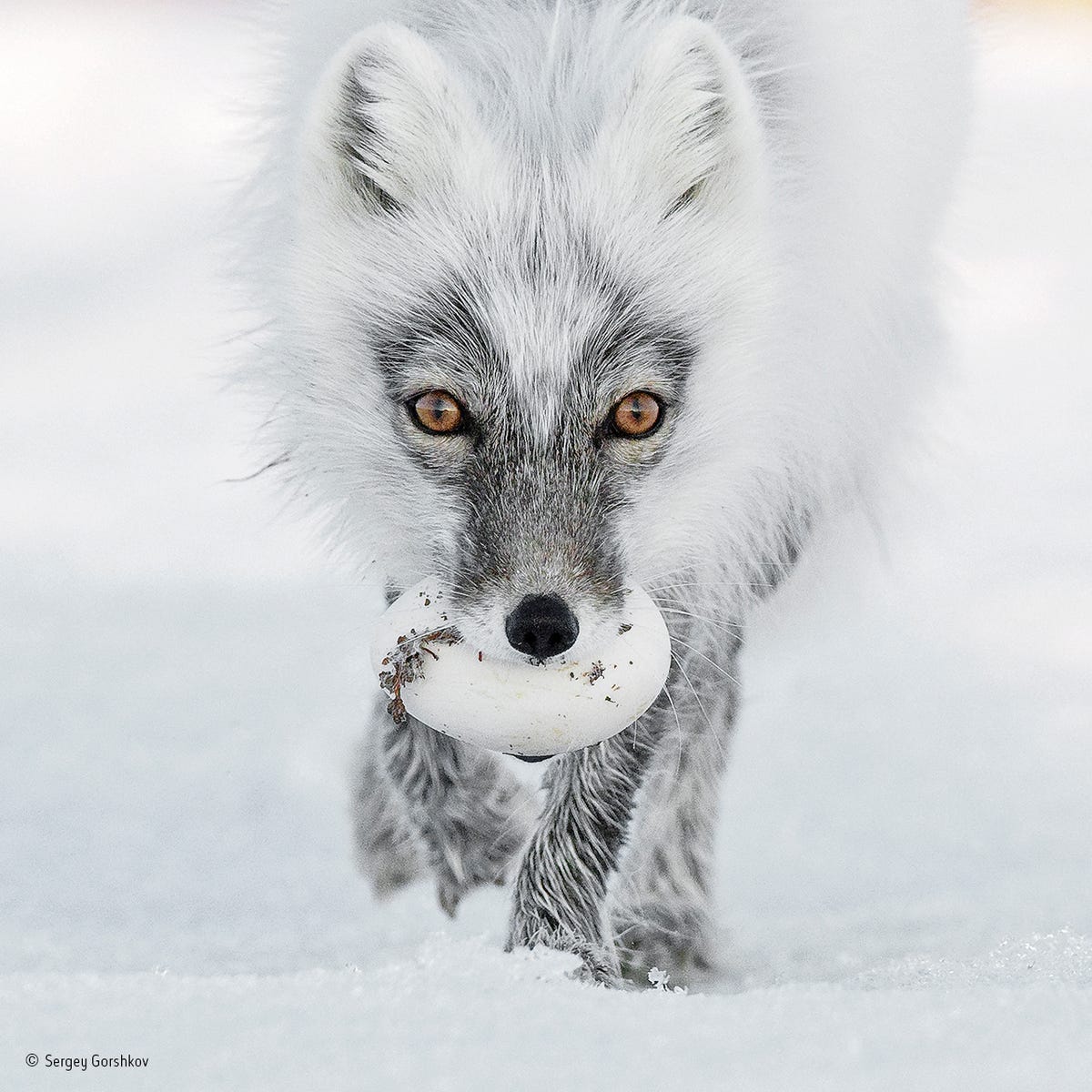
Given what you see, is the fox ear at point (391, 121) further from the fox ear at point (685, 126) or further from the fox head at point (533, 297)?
the fox ear at point (685, 126)

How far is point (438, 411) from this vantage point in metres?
3.21

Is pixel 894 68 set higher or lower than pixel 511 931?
higher

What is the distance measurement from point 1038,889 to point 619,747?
1288 mm

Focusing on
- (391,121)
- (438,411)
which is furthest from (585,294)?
(391,121)

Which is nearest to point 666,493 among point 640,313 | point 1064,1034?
point 640,313

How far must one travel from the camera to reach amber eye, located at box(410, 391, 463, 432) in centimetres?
318

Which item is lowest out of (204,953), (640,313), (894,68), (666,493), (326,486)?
(204,953)

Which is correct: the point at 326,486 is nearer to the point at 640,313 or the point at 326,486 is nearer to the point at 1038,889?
the point at 640,313

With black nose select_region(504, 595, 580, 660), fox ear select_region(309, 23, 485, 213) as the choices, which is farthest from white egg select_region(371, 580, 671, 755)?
fox ear select_region(309, 23, 485, 213)

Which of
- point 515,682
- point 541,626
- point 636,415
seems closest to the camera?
point 541,626

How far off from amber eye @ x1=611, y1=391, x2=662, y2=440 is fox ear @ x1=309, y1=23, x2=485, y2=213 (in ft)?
1.94

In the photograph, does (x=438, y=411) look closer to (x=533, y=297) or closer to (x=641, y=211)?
(x=533, y=297)

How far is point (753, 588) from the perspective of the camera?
4613 millimetres

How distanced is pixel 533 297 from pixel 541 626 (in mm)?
696
